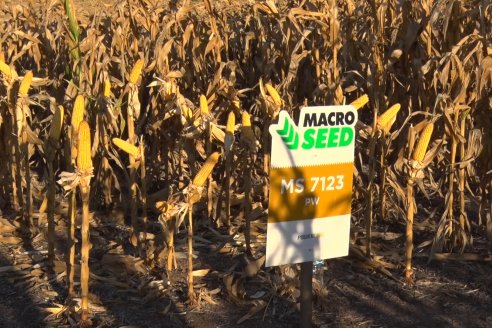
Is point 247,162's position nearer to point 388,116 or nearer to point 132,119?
point 132,119

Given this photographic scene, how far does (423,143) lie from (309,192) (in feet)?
3.71

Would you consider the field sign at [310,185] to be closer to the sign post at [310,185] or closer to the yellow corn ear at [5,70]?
the sign post at [310,185]

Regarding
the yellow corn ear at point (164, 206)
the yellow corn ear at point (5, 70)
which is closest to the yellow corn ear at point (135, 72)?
the yellow corn ear at point (5, 70)

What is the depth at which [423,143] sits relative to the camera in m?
4.30

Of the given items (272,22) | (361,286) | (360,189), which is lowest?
(361,286)

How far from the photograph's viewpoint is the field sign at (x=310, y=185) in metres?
3.31

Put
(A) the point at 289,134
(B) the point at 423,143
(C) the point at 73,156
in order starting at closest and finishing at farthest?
(A) the point at 289,134, (C) the point at 73,156, (B) the point at 423,143

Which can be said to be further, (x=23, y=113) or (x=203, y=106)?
(x=23, y=113)

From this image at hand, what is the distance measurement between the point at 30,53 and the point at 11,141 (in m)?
1.03

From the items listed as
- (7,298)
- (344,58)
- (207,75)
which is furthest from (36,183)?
(344,58)

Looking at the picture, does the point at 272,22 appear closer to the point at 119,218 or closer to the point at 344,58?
the point at 344,58

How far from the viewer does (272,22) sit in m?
6.23

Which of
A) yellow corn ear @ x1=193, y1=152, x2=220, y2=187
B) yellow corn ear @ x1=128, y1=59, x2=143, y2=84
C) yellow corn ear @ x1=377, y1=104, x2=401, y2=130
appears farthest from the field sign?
yellow corn ear @ x1=128, y1=59, x2=143, y2=84

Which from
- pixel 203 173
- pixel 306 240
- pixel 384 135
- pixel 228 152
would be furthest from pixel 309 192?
pixel 384 135
